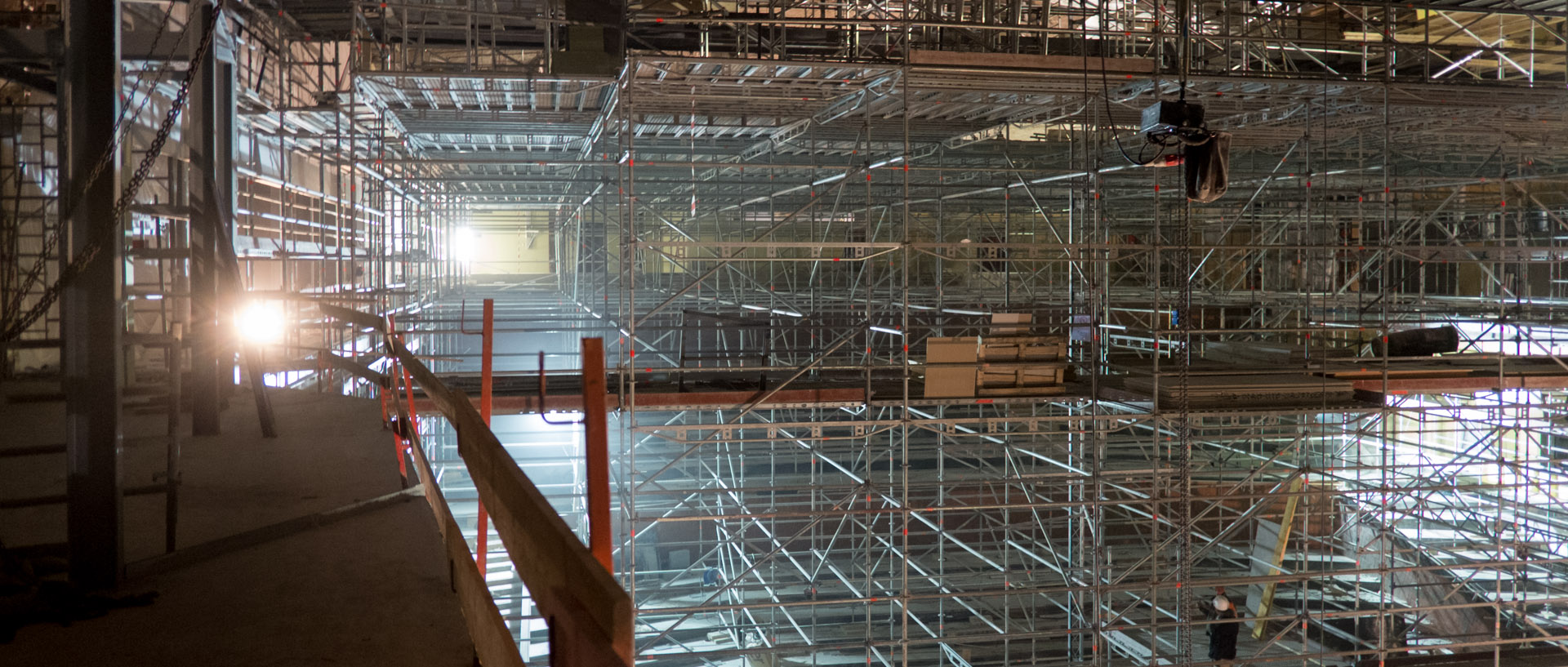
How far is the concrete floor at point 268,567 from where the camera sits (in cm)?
338

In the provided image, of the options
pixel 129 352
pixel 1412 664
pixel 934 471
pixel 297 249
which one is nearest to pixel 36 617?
pixel 129 352

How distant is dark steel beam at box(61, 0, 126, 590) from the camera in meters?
3.54

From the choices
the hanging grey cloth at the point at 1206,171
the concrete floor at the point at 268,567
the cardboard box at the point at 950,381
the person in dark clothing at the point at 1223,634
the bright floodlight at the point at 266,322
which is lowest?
the person in dark clothing at the point at 1223,634

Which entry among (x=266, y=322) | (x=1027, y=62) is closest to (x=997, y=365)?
(x=1027, y=62)

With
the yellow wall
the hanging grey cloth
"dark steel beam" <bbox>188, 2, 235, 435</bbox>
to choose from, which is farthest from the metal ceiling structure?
the yellow wall

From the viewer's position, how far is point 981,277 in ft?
55.4

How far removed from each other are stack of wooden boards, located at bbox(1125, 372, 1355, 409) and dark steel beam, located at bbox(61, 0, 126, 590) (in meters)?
9.18

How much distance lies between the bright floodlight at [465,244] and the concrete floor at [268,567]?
2166 centimetres

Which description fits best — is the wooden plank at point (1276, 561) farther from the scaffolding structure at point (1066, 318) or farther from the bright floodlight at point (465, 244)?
the bright floodlight at point (465, 244)

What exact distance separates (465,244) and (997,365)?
984 inches

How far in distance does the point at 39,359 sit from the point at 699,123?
322 inches

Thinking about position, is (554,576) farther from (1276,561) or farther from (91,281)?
(1276,561)

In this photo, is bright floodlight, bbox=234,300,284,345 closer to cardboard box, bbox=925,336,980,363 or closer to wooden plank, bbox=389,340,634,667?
cardboard box, bbox=925,336,980,363

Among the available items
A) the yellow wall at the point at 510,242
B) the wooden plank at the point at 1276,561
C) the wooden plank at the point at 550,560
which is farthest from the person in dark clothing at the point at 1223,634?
the yellow wall at the point at 510,242
